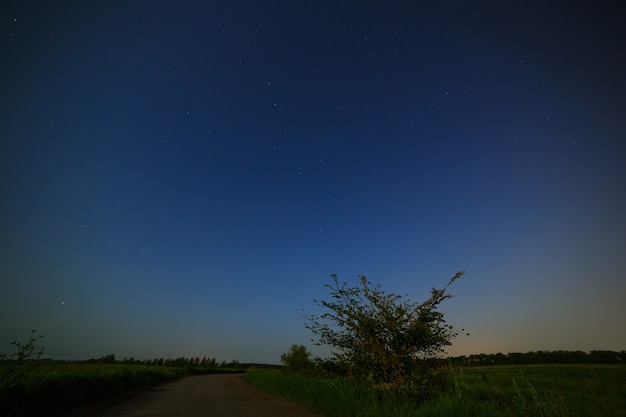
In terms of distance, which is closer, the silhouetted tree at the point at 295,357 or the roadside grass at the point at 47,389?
the roadside grass at the point at 47,389

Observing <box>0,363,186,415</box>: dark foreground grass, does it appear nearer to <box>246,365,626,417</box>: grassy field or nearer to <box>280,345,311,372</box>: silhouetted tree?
<box>246,365,626,417</box>: grassy field

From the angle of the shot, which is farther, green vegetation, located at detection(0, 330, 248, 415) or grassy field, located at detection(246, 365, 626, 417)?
green vegetation, located at detection(0, 330, 248, 415)

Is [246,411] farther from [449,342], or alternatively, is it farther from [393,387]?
[449,342]

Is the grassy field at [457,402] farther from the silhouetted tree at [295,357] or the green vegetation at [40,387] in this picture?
the silhouetted tree at [295,357]

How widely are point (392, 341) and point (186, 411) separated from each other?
667 centimetres

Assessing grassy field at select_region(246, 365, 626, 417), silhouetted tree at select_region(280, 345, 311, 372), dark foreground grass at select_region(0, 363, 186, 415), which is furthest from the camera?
silhouetted tree at select_region(280, 345, 311, 372)

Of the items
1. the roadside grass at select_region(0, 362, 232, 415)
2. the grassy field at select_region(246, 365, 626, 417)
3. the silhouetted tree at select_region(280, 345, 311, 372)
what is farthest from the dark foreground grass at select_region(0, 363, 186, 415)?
the silhouetted tree at select_region(280, 345, 311, 372)

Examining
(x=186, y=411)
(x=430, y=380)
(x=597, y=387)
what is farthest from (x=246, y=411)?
(x=597, y=387)

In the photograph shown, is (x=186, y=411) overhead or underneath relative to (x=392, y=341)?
underneath

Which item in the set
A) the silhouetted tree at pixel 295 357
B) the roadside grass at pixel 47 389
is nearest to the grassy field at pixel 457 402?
the roadside grass at pixel 47 389

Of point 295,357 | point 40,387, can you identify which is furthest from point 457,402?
point 295,357

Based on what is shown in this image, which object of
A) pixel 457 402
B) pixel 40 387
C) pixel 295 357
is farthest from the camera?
pixel 295 357

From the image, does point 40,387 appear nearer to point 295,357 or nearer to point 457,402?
point 457,402

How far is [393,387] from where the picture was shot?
24.8ft
